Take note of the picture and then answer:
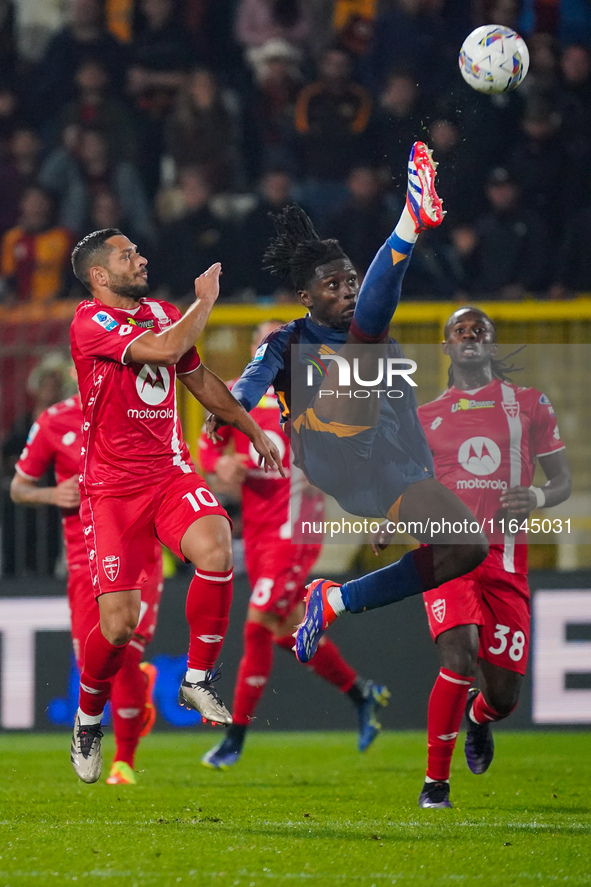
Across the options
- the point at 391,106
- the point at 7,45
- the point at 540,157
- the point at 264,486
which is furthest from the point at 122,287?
the point at 7,45

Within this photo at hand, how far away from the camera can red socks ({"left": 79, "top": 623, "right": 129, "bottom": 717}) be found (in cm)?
521

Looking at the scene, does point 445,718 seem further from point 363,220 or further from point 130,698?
point 363,220

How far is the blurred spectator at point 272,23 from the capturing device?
39.5ft

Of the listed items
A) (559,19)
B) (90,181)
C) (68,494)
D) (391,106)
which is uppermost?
(559,19)

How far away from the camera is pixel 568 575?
Answer: 8.62 meters

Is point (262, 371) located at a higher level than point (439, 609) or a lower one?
higher

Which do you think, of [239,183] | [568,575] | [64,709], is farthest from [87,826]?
[239,183]

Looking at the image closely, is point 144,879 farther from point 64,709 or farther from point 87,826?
point 64,709

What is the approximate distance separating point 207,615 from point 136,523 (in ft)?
1.53

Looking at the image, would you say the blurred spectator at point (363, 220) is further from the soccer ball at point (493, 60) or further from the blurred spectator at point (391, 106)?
the soccer ball at point (493, 60)

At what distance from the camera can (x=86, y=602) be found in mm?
6531

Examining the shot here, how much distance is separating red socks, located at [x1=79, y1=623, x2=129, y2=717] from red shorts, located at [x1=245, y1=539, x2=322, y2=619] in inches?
86.0

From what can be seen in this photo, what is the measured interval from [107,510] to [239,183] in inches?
261

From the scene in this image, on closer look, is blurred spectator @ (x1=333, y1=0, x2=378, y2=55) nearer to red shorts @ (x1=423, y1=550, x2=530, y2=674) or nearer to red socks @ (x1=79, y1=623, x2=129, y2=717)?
red shorts @ (x1=423, y1=550, x2=530, y2=674)
